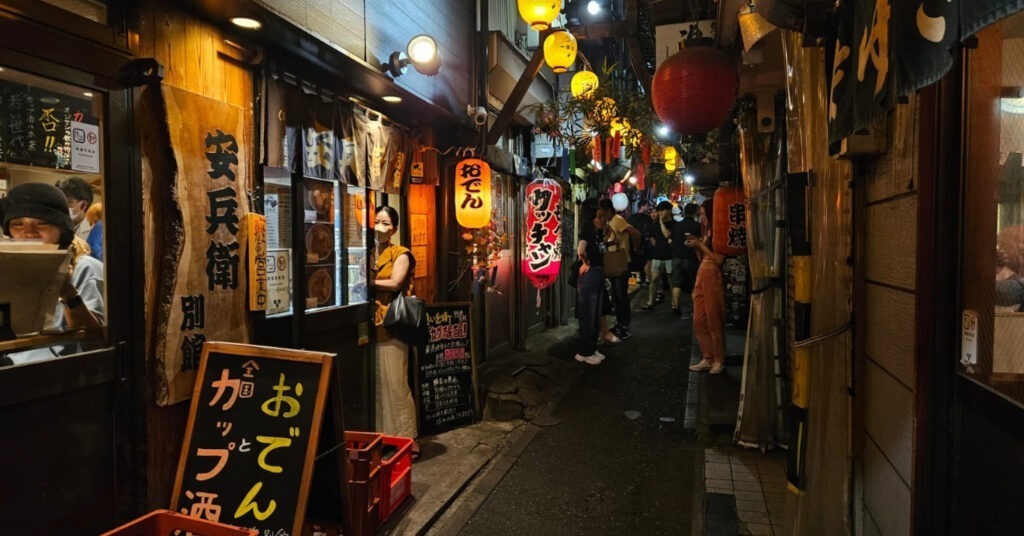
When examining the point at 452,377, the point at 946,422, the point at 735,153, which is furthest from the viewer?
the point at 735,153

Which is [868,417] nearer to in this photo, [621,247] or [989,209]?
[989,209]

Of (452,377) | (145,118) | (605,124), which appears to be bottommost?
(452,377)

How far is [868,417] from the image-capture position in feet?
15.1

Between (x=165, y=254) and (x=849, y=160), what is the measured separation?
5578 millimetres

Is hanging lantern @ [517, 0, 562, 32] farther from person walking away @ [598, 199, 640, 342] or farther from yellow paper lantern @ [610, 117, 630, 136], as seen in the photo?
person walking away @ [598, 199, 640, 342]

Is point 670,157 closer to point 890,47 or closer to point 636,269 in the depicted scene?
point 636,269

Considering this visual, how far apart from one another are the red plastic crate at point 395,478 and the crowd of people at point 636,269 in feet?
23.1

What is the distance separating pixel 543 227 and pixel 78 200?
8550mm

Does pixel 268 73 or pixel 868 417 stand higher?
pixel 268 73

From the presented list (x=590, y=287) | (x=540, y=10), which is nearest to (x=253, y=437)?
(x=540, y=10)

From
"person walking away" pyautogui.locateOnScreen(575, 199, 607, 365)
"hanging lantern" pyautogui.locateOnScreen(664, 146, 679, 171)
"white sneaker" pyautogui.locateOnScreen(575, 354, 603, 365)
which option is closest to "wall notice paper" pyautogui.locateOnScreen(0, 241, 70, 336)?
"person walking away" pyautogui.locateOnScreen(575, 199, 607, 365)

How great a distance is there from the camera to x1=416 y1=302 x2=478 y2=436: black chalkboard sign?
8633mm

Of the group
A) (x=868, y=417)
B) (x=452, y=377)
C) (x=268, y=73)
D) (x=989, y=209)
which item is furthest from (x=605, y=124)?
(x=989, y=209)

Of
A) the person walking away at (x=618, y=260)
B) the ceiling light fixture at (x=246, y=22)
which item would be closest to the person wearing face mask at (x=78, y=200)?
the ceiling light fixture at (x=246, y=22)
